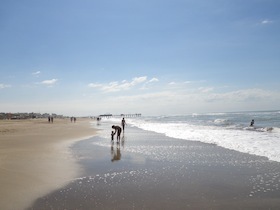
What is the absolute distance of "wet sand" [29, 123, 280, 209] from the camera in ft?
23.2

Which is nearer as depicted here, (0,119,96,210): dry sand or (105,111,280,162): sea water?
(0,119,96,210): dry sand

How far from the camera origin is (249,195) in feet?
25.5

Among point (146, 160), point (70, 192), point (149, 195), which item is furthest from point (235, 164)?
point (70, 192)

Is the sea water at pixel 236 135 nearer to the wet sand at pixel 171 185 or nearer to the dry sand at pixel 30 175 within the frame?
the wet sand at pixel 171 185

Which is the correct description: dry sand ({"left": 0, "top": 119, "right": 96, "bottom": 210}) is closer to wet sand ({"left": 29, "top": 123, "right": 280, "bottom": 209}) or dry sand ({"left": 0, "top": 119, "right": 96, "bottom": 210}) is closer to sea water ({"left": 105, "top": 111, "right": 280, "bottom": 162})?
wet sand ({"left": 29, "top": 123, "right": 280, "bottom": 209})

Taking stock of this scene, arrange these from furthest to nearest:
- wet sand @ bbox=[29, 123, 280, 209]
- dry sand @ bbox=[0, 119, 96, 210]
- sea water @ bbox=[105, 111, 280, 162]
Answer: sea water @ bbox=[105, 111, 280, 162], dry sand @ bbox=[0, 119, 96, 210], wet sand @ bbox=[29, 123, 280, 209]

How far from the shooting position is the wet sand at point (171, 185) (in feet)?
23.2

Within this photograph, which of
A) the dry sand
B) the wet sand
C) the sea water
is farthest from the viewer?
the sea water

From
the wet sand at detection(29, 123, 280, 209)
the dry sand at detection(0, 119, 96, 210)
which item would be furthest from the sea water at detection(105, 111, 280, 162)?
the dry sand at detection(0, 119, 96, 210)

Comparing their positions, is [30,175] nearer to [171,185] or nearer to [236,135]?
[171,185]

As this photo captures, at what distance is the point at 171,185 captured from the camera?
880 centimetres

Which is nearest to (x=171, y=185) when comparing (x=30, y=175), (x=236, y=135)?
(x=30, y=175)

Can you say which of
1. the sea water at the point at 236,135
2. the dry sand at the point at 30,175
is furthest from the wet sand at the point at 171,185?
the sea water at the point at 236,135

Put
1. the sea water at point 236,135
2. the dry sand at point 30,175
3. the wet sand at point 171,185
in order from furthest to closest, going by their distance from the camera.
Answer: the sea water at point 236,135, the dry sand at point 30,175, the wet sand at point 171,185
